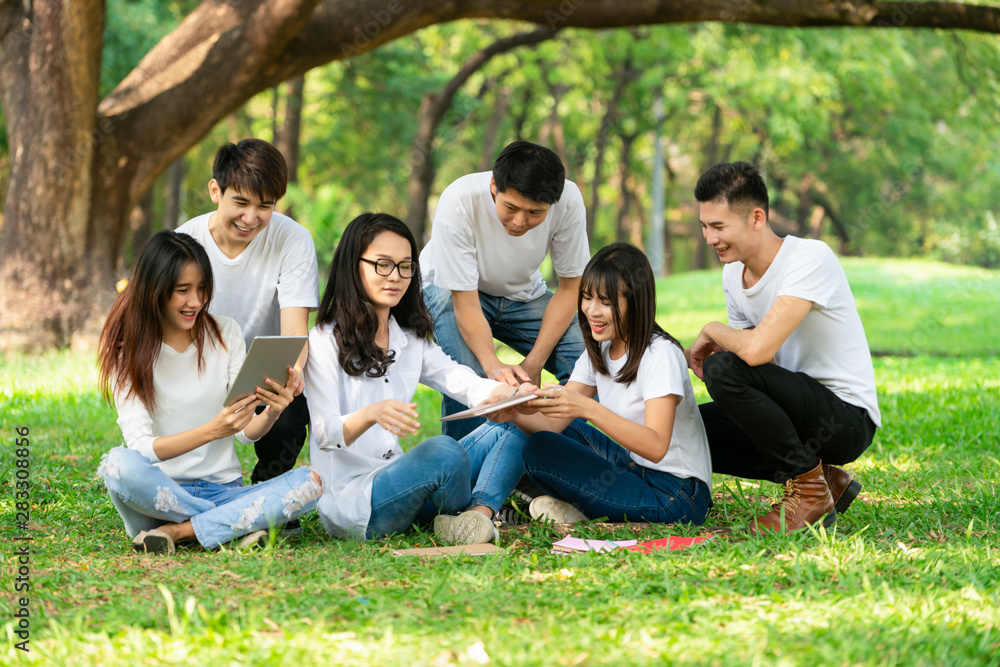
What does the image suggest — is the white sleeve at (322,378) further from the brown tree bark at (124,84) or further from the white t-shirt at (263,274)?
Result: the brown tree bark at (124,84)

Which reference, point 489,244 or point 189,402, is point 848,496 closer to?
point 489,244

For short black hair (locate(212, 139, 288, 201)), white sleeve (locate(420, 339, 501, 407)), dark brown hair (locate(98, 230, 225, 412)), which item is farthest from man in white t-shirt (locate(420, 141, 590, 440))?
dark brown hair (locate(98, 230, 225, 412))

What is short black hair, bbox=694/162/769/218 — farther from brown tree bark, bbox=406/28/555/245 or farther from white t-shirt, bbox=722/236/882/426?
brown tree bark, bbox=406/28/555/245

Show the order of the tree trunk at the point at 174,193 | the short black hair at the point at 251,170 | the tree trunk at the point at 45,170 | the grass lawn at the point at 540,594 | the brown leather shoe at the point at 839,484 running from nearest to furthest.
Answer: the grass lawn at the point at 540,594
the short black hair at the point at 251,170
the brown leather shoe at the point at 839,484
the tree trunk at the point at 45,170
the tree trunk at the point at 174,193

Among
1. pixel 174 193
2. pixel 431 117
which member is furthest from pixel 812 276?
pixel 174 193

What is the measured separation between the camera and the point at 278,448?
166 inches

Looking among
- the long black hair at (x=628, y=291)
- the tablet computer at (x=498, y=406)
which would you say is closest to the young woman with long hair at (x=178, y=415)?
the tablet computer at (x=498, y=406)

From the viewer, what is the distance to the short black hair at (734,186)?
144 inches

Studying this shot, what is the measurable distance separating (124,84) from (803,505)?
7705mm

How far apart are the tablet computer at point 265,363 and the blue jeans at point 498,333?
1.28m

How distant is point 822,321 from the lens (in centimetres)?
375

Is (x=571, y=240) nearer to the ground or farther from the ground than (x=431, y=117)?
nearer to the ground

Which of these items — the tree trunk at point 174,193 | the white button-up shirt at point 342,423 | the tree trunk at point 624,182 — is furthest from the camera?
the tree trunk at point 624,182

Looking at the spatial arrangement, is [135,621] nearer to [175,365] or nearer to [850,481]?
[175,365]
